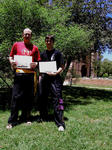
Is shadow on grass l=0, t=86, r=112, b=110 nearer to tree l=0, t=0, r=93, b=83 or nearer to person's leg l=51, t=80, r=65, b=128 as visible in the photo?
person's leg l=51, t=80, r=65, b=128

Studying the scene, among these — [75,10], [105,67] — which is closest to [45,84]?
[75,10]

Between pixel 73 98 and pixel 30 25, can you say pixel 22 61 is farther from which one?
pixel 73 98

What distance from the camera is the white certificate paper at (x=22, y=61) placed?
3.71 m

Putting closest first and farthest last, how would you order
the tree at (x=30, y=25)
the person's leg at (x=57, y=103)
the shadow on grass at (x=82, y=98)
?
the person's leg at (x=57, y=103) → the tree at (x=30, y=25) → the shadow on grass at (x=82, y=98)

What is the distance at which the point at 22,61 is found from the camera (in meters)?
3.74

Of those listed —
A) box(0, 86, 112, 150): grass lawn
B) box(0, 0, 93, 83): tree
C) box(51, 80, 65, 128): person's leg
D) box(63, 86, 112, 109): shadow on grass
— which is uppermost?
box(0, 0, 93, 83): tree

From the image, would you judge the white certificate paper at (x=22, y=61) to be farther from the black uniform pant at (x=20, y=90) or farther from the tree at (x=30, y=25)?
the tree at (x=30, y=25)

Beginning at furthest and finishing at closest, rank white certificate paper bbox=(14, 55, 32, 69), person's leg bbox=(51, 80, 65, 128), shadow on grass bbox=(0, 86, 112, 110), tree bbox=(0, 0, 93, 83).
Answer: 1. shadow on grass bbox=(0, 86, 112, 110)
2. tree bbox=(0, 0, 93, 83)
3. person's leg bbox=(51, 80, 65, 128)
4. white certificate paper bbox=(14, 55, 32, 69)

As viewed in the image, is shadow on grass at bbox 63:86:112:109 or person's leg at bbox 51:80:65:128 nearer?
person's leg at bbox 51:80:65:128

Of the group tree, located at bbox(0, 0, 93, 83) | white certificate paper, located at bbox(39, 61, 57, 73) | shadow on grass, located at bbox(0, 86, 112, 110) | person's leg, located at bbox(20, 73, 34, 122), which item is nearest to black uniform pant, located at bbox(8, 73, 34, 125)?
person's leg, located at bbox(20, 73, 34, 122)

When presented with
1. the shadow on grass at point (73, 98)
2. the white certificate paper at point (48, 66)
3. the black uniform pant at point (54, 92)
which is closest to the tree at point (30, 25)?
the white certificate paper at point (48, 66)

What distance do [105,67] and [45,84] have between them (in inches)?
2186

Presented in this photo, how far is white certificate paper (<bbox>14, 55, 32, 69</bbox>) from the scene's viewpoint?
12.2 feet

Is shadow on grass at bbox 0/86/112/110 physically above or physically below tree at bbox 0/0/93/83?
below
